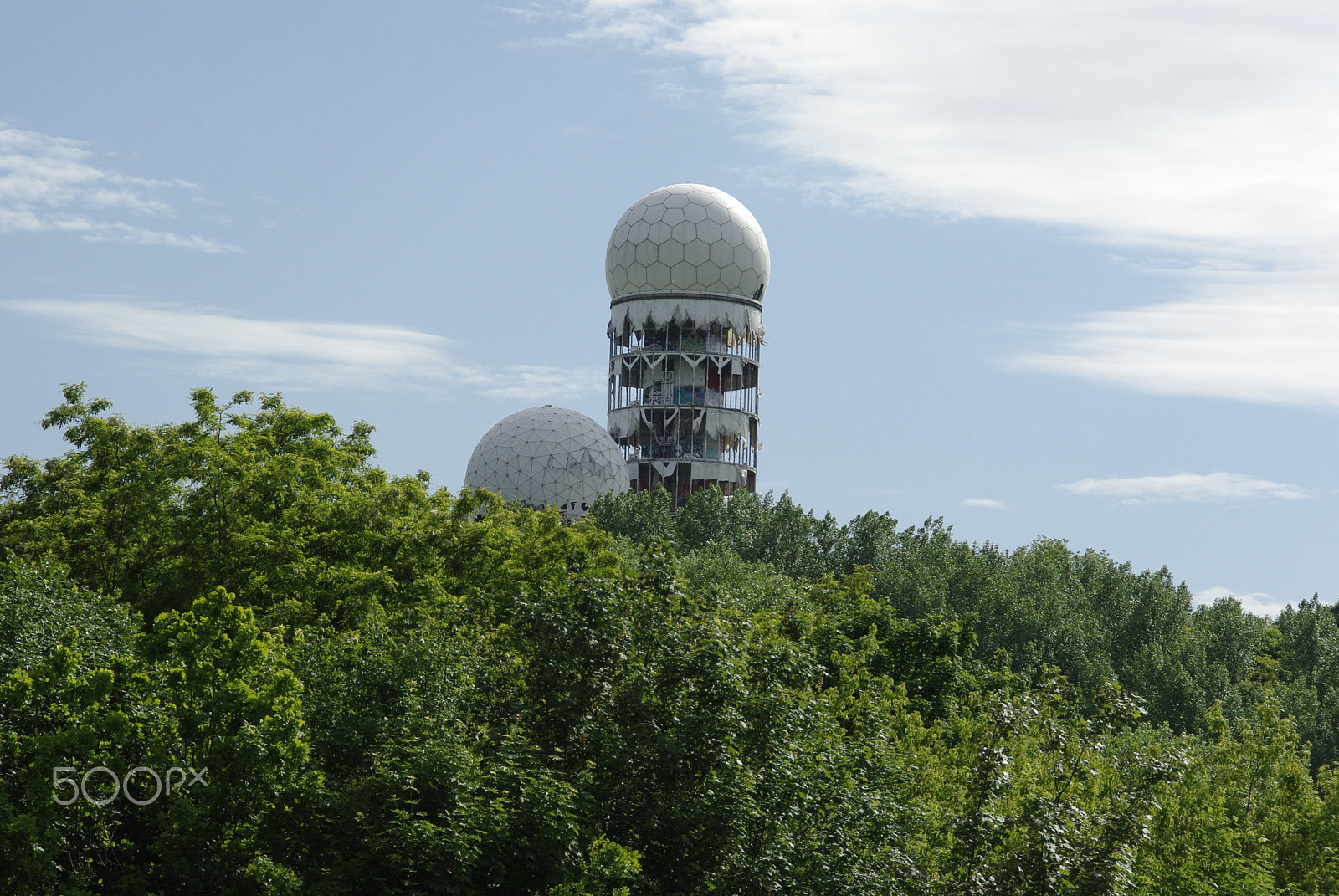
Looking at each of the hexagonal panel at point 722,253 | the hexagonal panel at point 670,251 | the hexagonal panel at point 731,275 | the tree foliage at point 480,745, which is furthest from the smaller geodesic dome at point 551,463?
the tree foliage at point 480,745

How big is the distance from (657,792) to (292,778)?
169 inches

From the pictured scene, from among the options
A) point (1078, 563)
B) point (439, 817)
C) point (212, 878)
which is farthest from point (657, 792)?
point (1078, 563)

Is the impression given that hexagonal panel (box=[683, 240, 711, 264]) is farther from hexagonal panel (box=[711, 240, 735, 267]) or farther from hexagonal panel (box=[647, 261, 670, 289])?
hexagonal panel (box=[647, 261, 670, 289])

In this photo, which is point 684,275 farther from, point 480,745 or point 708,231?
point 480,745

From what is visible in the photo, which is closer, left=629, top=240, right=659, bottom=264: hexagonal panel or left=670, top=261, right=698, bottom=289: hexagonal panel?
left=670, top=261, right=698, bottom=289: hexagonal panel

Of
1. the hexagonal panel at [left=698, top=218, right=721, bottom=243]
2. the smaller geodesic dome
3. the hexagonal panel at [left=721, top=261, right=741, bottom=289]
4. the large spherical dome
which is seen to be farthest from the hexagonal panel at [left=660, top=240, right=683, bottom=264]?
the smaller geodesic dome

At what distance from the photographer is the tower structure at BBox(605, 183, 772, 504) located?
68.3 metres

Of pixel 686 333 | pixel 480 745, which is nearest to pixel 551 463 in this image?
pixel 686 333

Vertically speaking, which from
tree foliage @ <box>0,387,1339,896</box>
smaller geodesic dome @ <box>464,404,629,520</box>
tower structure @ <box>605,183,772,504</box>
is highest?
tower structure @ <box>605,183,772,504</box>

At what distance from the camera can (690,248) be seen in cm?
6812

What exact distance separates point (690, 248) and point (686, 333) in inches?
175

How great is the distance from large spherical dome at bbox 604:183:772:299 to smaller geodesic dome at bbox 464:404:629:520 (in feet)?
28.9

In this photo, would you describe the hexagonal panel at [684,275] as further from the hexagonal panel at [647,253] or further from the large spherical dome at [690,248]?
the hexagonal panel at [647,253]

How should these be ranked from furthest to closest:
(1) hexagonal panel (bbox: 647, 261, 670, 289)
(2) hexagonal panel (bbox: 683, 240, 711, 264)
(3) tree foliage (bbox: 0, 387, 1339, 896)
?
(1) hexagonal panel (bbox: 647, 261, 670, 289)
(2) hexagonal panel (bbox: 683, 240, 711, 264)
(3) tree foliage (bbox: 0, 387, 1339, 896)
